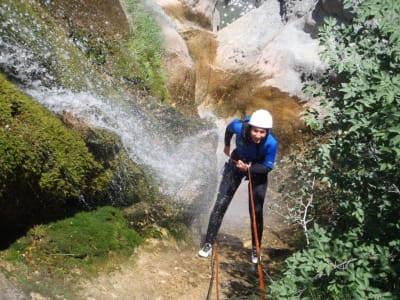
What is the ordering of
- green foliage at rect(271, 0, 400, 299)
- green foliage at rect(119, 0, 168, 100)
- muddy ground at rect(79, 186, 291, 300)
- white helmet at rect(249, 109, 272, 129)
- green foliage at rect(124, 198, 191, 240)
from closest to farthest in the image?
green foliage at rect(271, 0, 400, 299)
muddy ground at rect(79, 186, 291, 300)
white helmet at rect(249, 109, 272, 129)
green foliage at rect(124, 198, 191, 240)
green foliage at rect(119, 0, 168, 100)

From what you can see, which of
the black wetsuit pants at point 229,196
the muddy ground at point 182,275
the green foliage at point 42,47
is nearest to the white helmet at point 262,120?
the black wetsuit pants at point 229,196

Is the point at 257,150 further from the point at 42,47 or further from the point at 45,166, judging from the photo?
the point at 42,47

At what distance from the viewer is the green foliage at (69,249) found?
454cm

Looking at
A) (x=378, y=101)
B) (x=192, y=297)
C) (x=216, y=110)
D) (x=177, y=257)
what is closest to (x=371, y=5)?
(x=378, y=101)

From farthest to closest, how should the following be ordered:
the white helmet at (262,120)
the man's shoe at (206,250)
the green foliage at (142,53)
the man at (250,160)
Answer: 1. the green foliage at (142,53)
2. the man's shoe at (206,250)
3. the man at (250,160)
4. the white helmet at (262,120)

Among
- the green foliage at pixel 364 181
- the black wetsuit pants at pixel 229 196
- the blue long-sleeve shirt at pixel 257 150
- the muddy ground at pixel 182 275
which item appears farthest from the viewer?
the black wetsuit pants at pixel 229 196

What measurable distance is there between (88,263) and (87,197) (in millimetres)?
784

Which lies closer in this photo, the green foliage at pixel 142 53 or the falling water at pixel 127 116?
the falling water at pixel 127 116

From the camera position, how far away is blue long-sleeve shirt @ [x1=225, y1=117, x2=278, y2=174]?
5.93 meters

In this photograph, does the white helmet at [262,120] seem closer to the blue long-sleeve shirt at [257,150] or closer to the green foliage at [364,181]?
the blue long-sleeve shirt at [257,150]

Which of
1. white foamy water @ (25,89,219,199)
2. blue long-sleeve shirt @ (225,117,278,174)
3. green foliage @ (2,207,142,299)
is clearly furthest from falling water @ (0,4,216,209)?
blue long-sleeve shirt @ (225,117,278,174)

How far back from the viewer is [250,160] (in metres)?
6.09

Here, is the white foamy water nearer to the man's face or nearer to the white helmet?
the man's face

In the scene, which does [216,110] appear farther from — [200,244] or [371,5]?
[371,5]
